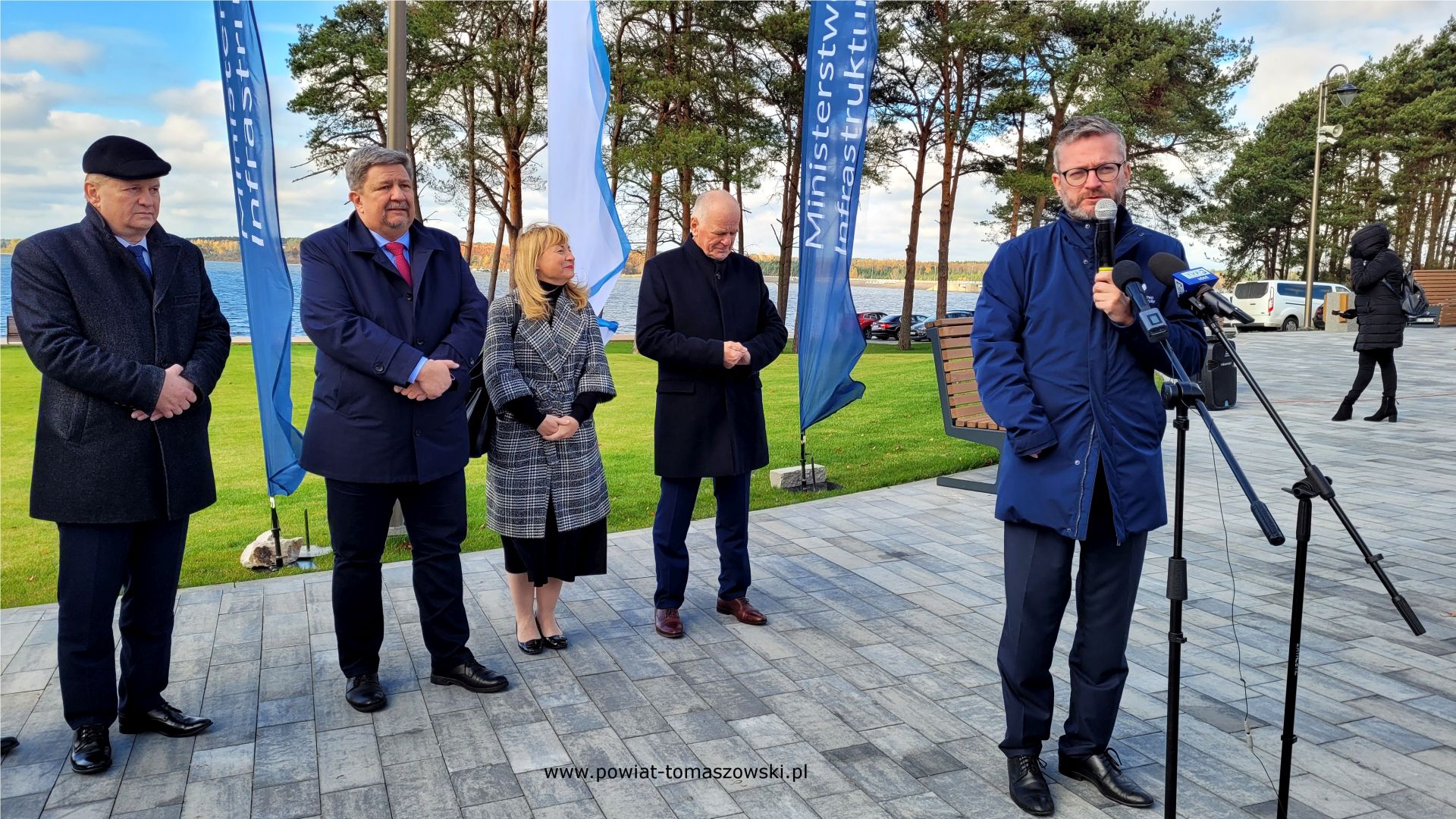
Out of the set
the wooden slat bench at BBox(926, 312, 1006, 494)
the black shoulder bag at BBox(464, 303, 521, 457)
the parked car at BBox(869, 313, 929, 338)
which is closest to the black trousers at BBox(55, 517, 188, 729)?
the black shoulder bag at BBox(464, 303, 521, 457)

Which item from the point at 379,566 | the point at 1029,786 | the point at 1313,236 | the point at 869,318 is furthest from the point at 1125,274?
the point at 869,318

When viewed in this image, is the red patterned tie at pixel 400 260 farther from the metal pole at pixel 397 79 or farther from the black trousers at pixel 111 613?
the metal pole at pixel 397 79

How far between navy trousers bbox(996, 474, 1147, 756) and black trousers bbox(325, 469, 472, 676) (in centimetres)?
210

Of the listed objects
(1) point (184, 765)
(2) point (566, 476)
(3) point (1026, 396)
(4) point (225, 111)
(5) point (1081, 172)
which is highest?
(4) point (225, 111)

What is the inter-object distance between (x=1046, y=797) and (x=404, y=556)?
4.03 metres

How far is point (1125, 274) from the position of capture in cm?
259

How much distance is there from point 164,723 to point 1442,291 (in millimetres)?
39161

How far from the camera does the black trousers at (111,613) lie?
3367mm

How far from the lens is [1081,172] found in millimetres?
2871

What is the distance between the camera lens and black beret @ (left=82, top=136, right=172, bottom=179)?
331 centimetres

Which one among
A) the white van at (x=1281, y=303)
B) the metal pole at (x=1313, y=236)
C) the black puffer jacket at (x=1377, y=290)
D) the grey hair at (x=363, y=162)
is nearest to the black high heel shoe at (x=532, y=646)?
the grey hair at (x=363, y=162)

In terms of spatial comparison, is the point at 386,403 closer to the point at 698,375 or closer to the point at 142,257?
the point at 142,257

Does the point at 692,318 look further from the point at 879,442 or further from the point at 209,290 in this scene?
the point at 879,442

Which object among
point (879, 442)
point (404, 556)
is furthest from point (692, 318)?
point (879, 442)
